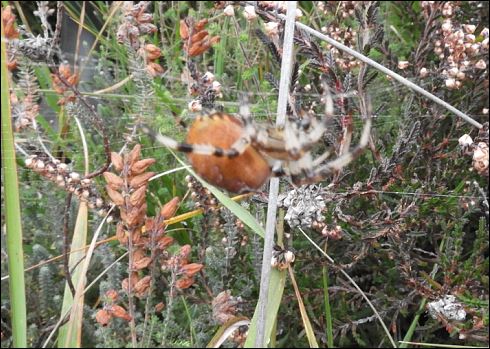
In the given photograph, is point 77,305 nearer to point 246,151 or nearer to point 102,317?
point 102,317

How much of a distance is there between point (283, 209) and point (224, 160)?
424mm

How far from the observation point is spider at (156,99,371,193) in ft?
2.19

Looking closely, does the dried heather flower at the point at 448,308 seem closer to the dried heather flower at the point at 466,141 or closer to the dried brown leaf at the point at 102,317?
the dried heather flower at the point at 466,141

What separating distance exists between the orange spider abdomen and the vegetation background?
283 mm

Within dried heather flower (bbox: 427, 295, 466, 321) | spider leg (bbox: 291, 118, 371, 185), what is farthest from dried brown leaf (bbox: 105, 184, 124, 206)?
dried heather flower (bbox: 427, 295, 466, 321)

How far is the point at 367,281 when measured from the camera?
1500 mm

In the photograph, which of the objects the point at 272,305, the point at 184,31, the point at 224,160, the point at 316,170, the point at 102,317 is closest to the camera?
the point at 224,160

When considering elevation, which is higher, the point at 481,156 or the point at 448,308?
the point at 481,156

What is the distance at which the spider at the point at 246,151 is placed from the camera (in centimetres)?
67

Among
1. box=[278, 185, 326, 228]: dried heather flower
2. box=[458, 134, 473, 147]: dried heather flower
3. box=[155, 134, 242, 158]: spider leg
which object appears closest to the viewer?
box=[155, 134, 242, 158]: spider leg

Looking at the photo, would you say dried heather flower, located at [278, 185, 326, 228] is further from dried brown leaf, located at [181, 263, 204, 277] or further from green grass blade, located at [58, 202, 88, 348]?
green grass blade, located at [58, 202, 88, 348]

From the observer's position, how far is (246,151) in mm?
691

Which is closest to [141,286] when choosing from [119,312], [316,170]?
[119,312]

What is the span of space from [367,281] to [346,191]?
41 centimetres
